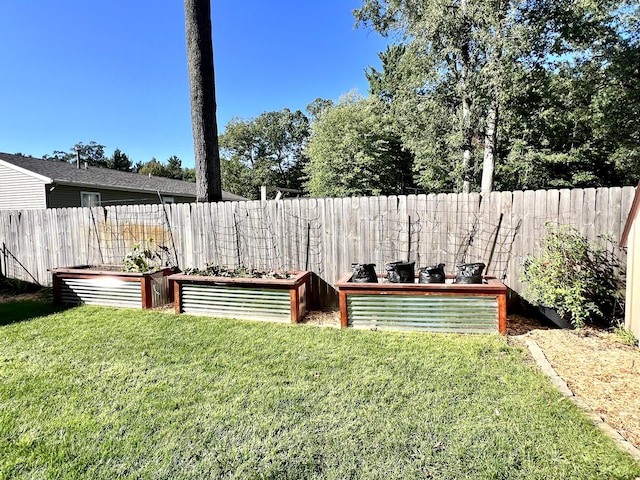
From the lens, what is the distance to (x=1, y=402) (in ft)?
7.25

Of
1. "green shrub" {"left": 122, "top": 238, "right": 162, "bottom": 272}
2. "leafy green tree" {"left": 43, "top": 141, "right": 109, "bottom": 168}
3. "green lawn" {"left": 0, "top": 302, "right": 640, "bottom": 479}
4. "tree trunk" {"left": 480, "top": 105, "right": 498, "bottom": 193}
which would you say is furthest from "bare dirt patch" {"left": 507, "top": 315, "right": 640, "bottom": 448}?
"leafy green tree" {"left": 43, "top": 141, "right": 109, "bottom": 168}

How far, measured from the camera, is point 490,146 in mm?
8836

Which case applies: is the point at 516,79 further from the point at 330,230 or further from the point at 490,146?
the point at 330,230

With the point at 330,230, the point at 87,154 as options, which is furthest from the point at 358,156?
the point at 87,154

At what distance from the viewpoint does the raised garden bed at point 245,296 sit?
3934 millimetres

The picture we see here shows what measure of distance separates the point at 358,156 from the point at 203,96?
38.9 ft

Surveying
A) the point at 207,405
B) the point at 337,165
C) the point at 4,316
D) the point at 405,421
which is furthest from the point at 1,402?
the point at 337,165

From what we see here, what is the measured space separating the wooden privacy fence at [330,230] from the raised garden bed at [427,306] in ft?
2.15

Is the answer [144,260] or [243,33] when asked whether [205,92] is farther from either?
[243,33]

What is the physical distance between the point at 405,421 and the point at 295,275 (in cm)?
262

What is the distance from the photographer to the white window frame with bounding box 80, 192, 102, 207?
462 inches

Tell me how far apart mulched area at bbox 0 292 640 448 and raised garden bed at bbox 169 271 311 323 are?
48cm

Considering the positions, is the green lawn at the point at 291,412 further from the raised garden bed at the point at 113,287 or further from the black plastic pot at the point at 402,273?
the raised garden bed at the point at 113,287

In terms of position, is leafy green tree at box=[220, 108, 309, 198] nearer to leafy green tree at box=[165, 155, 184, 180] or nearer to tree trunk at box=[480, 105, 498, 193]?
leafy green tree at box=[165, 155, 184, 180]
